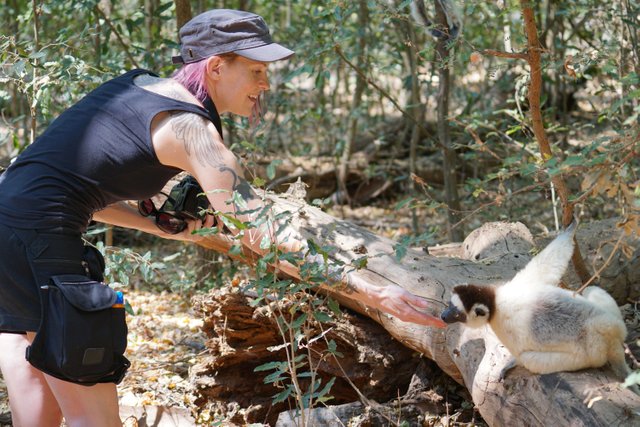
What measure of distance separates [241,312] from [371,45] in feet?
14.6

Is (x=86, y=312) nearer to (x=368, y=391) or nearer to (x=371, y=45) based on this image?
(x=368, y=391)

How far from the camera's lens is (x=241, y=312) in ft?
12.8

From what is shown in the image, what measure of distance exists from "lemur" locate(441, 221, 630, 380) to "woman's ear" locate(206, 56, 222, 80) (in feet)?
4.26

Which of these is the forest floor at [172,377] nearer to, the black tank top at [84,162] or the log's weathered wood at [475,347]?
the log's weathered wood at [475,347]

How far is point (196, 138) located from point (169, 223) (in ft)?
2.32

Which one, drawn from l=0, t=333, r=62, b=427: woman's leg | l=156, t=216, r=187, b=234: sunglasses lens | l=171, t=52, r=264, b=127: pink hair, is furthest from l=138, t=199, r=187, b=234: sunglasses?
l=0, t=333, r=62, b=427: woman's leg

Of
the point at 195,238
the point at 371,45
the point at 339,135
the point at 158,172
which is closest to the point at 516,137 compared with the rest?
the point at 371,45

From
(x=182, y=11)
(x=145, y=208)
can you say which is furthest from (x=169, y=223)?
(x=182, y=11)

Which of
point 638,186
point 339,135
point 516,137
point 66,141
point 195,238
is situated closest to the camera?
point 638,186

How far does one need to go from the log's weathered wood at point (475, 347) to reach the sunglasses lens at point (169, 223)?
0.45m

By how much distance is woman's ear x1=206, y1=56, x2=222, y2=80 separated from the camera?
262 cm

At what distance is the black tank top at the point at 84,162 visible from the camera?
2.40 meters

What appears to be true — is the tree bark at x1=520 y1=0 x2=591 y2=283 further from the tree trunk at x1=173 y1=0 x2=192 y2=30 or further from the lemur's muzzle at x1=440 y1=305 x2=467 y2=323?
the tree trunk at x1=173 y1=0 x2=192 y2=30

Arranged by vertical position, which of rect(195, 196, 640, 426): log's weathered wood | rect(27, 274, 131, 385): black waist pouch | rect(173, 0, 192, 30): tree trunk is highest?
rect(173, 0, 192, 30): tree trunk
